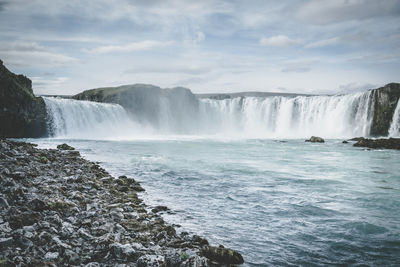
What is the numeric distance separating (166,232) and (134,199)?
12.1 ft

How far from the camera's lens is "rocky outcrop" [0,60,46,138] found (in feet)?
122

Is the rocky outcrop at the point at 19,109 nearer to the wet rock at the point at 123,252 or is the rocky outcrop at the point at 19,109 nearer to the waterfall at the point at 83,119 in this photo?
the waterfall at the point at 83,119

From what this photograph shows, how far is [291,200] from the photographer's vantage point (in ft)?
38.1

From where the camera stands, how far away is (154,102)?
78.5 meters

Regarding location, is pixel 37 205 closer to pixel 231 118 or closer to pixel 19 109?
pixel 19 109

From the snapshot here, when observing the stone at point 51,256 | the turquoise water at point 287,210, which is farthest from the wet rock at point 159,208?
the stone at point 51,256

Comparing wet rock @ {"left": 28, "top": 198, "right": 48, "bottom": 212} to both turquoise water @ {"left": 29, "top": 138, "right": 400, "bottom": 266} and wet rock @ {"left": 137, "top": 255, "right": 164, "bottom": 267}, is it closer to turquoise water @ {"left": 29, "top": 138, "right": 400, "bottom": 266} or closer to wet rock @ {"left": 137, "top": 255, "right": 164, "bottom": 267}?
wet rock @ {"left": 137, "top": 255, "right": 164, "bottom": 267}

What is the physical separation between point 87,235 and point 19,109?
4040cm

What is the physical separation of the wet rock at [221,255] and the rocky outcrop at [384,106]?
188 ft

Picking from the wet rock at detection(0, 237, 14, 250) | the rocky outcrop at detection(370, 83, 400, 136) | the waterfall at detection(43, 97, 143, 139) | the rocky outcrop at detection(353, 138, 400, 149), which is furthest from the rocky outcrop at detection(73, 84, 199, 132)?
the wet rock at detection(0, 237, 14, 250)

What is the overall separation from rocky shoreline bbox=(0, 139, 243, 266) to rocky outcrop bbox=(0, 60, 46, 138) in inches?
1348

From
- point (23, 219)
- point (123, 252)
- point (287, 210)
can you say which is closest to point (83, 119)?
point (287, 210)

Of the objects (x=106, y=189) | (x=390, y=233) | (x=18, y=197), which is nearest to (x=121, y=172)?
(x=106, y=189)

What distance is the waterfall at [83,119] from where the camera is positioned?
45781 mm
